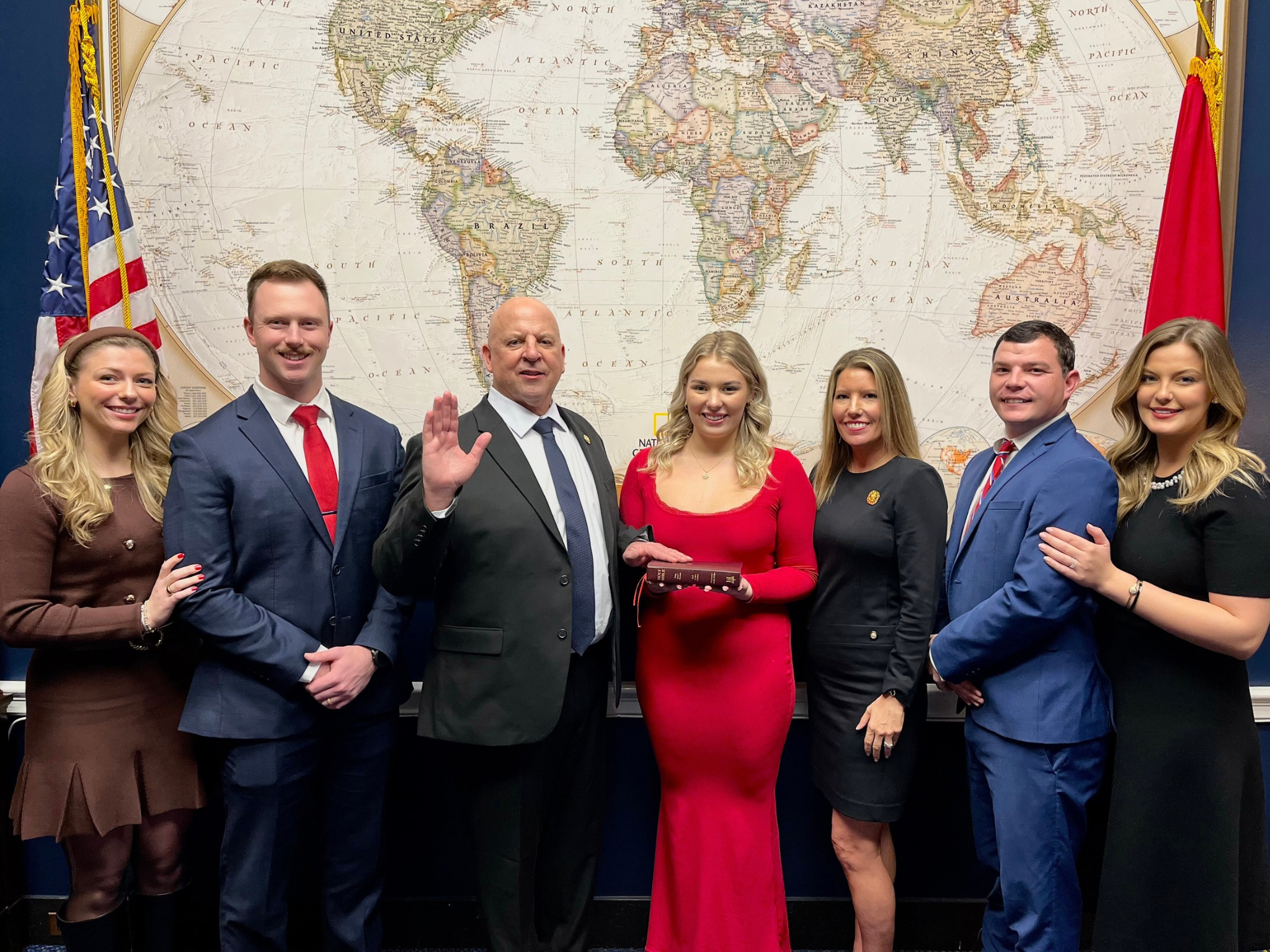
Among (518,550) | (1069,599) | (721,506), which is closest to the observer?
(1069,599)

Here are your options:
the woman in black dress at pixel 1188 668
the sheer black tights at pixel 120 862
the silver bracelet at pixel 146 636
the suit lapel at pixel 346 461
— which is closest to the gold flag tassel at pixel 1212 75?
the woman in black dress at pixel 1188 668

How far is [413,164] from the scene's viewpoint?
276 centimetres

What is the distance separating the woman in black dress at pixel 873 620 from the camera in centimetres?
225

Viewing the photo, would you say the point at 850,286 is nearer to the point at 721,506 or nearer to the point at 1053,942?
the point at 721,506

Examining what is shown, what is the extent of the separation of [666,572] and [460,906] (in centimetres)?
170

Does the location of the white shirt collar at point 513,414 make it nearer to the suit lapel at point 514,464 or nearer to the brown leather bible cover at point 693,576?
the suit lapel at point 514,464

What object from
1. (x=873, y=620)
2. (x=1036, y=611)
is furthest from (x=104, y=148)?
(x=1036, y=611)

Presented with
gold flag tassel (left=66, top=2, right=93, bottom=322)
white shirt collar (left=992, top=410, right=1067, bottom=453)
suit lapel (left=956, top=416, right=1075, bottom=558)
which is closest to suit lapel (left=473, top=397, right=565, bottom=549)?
suit lapel (left=956, top=416, right=1075, bottom=558)

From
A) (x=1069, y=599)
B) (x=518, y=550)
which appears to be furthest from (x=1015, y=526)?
(x=518, y=550)

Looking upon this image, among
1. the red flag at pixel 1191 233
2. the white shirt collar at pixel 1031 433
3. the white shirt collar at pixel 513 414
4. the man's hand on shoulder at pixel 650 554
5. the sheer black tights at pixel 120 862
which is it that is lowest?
the sheer black tights at pixel 120 862

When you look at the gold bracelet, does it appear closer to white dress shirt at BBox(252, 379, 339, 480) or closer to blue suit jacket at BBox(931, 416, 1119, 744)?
blue suit jacket at BBox(931, 416, 1119, 744)

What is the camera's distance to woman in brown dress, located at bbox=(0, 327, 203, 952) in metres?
2.02

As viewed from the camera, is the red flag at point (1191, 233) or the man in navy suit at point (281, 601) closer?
the man in navy suit at point (281, 601)

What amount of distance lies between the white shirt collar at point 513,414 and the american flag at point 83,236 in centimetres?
130
